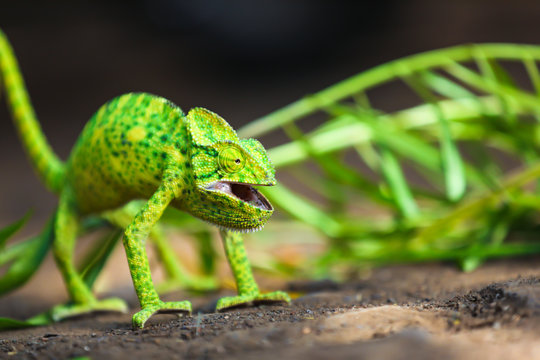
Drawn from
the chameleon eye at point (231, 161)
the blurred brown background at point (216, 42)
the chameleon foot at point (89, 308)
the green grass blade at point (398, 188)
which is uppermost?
the blurred brown background at point (216, 42)

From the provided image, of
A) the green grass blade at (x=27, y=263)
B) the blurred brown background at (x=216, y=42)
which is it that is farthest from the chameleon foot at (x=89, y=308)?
the blurred brown background at (x=216, y=42)

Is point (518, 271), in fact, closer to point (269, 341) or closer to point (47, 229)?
point (269, 341)

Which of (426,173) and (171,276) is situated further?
(426,173)

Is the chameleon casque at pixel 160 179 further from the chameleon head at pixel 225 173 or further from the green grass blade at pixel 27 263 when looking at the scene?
the green grass blade at pixel 27 263

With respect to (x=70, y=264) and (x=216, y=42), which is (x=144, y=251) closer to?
(x=70, y=264)

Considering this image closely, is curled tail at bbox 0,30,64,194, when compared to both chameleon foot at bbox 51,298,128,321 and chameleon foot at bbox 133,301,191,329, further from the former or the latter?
chameleon foot at bbox 133,301,191,329

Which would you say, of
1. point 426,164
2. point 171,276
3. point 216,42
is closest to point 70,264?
point 171,276

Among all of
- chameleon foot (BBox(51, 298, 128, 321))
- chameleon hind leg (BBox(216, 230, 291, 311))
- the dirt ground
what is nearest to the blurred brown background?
chameleon foot (BBox(51, 298, 128, 321))
